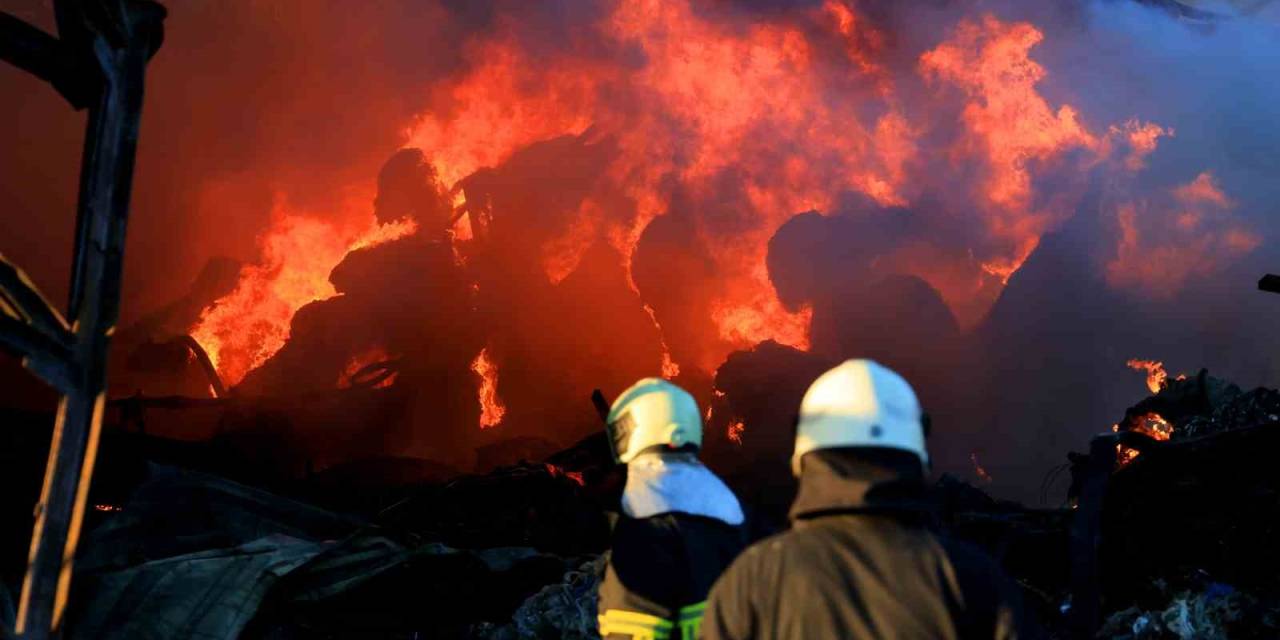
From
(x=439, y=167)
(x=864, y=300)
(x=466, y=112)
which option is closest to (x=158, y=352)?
(x=439, y=167)

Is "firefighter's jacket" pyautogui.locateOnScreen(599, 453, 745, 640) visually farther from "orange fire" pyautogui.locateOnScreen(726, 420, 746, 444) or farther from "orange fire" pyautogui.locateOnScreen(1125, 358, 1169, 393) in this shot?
"orange fire" pyautogui.locateOnScreen(1125, 358, 1169, 393)

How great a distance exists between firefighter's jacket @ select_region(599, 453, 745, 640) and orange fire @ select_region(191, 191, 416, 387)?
3417 cm

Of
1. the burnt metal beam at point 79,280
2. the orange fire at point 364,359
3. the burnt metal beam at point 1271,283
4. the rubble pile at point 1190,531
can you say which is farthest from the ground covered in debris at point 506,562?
the orange fire at point 364,359

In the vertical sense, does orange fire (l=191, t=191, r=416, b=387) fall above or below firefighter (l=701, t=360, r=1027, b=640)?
above

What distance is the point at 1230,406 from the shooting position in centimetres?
1058

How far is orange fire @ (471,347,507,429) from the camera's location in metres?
34.7

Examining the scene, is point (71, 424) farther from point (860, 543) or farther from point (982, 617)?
point (982, 617)

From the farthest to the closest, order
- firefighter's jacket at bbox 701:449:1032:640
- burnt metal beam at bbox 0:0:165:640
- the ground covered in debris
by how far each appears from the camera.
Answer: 1. the ground covered in debris
2. burnt metal beam at bbox 0:0:165:640
3. firefighter's jacket at bbox 701:449:1032:640

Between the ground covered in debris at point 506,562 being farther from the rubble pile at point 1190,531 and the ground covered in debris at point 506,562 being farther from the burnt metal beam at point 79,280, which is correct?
the burnt metal beam at point 79,280

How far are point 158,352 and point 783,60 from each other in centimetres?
3079

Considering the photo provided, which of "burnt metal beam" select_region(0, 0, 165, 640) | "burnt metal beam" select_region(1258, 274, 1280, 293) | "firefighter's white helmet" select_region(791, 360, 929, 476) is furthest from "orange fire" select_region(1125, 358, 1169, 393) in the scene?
"burnt metal beam" select_region(0, 0, 165, 640)

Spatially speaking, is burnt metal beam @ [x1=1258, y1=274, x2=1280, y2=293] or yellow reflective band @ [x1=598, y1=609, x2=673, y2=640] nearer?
yellow reflective band @ [x1=598, y1=609, x2=673, y2=640]

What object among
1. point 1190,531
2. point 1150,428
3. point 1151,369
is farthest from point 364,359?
point 1151,369

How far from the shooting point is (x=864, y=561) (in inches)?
85.1
